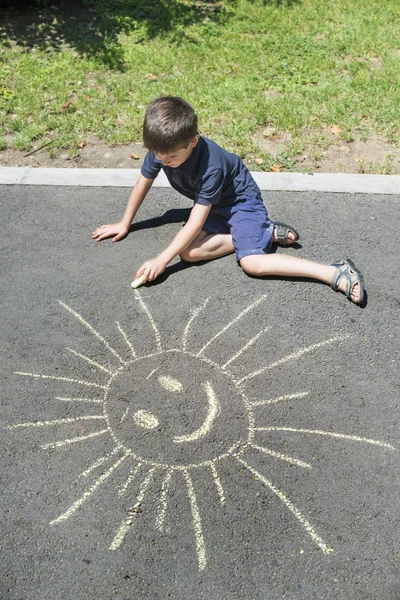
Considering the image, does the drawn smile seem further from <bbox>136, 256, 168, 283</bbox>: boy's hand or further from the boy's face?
the boy's face

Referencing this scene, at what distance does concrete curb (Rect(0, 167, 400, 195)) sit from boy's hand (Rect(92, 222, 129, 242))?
0.62 meters

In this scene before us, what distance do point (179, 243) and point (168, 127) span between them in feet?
2.27

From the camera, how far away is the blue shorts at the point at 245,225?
370 centimetres

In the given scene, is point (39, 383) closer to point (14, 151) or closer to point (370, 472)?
point (370, 472)

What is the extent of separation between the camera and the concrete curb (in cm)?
448

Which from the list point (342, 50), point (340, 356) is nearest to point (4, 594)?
point (340, 356)

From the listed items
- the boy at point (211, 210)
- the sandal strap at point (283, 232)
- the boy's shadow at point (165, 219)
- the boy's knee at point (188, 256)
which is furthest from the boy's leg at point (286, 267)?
the boy's shadow at point (165, 219)

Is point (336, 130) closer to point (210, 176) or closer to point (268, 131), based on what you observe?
point (268, 131)

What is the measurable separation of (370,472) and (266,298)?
1.26 m

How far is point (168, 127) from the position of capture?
3221mm

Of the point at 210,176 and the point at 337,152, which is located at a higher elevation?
the point at 210,176

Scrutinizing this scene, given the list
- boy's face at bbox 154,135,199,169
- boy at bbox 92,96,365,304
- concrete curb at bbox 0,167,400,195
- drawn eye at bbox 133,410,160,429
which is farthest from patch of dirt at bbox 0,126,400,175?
drawn eye at bbox 133,410,160,429

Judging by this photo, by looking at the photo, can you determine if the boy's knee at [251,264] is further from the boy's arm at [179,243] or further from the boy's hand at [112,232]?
the boy's hand at [112,232]

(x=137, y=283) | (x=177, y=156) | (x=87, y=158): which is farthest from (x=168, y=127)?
(x=87, y=158)
